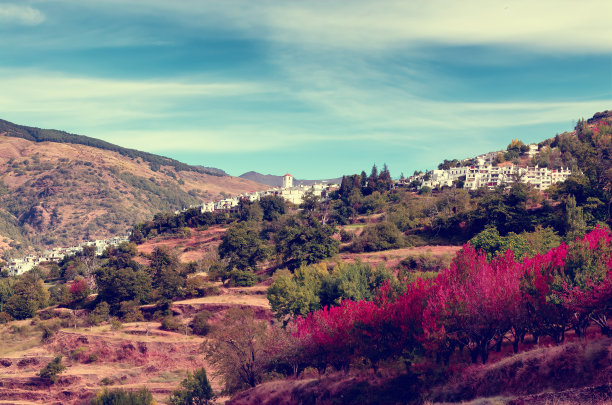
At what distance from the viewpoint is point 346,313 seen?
122 ft

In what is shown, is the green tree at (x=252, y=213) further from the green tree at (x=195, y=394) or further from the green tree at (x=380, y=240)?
the green tree at (x=195, y=394)

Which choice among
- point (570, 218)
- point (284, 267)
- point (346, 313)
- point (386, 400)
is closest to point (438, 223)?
point (570, 218)

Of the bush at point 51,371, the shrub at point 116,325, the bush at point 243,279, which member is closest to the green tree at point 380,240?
the bush at point 243,279

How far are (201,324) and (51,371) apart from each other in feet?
60.8

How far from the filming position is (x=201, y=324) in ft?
212

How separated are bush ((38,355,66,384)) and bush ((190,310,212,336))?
16938 mm

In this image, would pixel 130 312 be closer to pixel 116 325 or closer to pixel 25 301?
pixel 116 325

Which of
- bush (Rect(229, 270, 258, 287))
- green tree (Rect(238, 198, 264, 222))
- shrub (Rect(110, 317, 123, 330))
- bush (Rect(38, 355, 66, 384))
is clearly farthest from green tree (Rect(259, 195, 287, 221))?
bush (Rect(38, 355, 66, 384))

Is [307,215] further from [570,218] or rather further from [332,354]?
[332,354]

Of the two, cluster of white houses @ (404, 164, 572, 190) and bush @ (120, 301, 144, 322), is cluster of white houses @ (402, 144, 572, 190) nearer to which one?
cluster of white houses @ (404, 164, 572, 190)

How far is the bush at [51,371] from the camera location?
A: 171 ft

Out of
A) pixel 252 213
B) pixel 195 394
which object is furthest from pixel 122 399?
pixel 252 213

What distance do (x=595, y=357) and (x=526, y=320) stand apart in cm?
545

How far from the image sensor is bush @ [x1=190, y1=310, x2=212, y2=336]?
6438 cm
